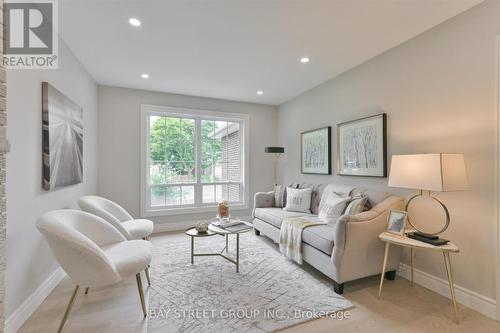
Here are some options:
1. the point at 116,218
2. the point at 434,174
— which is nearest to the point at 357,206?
the point at 434,174

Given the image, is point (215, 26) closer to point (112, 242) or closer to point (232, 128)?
point (112, 242)

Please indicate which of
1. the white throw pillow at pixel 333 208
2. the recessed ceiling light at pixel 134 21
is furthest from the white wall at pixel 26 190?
the white throw pillow at pixel 333 208

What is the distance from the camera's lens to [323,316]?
1.83 m

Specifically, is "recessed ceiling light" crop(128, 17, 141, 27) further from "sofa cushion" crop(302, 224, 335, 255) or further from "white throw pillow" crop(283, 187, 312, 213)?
"white throw pillow" crop(283, 187, 312, 213)

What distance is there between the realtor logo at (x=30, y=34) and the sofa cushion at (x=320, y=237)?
2982mm

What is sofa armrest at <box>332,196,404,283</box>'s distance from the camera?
2.11 meters

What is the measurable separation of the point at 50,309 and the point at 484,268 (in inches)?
146

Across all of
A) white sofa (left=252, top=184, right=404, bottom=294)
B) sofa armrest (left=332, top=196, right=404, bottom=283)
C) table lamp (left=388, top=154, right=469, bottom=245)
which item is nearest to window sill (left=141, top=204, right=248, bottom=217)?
white sofa (left=252, top=184, right=404, bottom=294)

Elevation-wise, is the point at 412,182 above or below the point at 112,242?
above

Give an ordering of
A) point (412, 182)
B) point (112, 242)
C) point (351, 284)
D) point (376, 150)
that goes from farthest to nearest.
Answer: point (376, 150) → point (351, 284) → point (112, 242) → point (412, 182)

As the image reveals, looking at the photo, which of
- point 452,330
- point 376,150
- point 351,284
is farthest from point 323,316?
point 376,150

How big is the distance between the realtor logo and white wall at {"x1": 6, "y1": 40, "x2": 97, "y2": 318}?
0.31 ft

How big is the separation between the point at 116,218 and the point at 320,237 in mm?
2361

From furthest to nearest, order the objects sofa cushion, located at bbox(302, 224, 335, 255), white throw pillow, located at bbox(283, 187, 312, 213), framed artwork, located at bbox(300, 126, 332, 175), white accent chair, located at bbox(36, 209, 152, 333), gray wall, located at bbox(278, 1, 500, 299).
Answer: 1. framed artwork, located at bbox(300, 126, 332, 175)
2. white throw pillow, located at bbox(283, 187, 312, 213)
3. sofa cushion, located at bbox(302, 224, 335, 255)
4. gray wall, located at bbox(278, 1, 500, 299)
5. white accent chair, located at bbox(36, 209, 152, 333)
